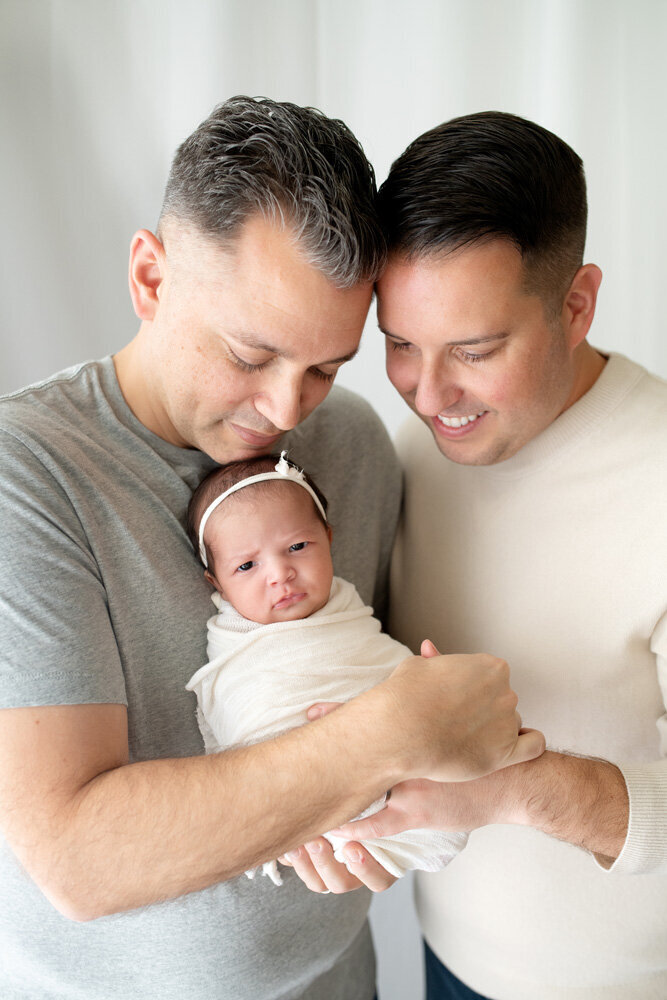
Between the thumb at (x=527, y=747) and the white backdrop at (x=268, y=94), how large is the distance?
4.85 ft

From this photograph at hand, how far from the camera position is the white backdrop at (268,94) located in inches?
88.0

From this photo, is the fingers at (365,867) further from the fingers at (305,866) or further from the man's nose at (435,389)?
the man's nose at (435,389)

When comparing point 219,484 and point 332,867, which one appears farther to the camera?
point 219,484

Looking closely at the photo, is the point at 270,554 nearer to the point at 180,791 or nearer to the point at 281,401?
the point at 281,401

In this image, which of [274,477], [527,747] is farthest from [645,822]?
[274,477]

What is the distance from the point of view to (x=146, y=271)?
1.55m

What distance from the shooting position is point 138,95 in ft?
7.49

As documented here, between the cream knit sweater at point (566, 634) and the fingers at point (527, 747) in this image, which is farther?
the cream knit sweater at point (566, 634)

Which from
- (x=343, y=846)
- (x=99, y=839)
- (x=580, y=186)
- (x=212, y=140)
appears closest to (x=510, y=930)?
(x=343, y=846)

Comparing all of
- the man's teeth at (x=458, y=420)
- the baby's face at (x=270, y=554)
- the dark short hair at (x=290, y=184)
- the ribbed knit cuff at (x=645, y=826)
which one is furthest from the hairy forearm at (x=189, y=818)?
the dark short hair at (x=290, y=184)

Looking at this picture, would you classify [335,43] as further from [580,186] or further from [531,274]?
[531,274]

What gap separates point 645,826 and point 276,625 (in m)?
0.74

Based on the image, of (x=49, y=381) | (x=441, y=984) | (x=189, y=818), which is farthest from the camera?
(x=441, y=984)

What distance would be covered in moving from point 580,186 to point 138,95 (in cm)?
128
